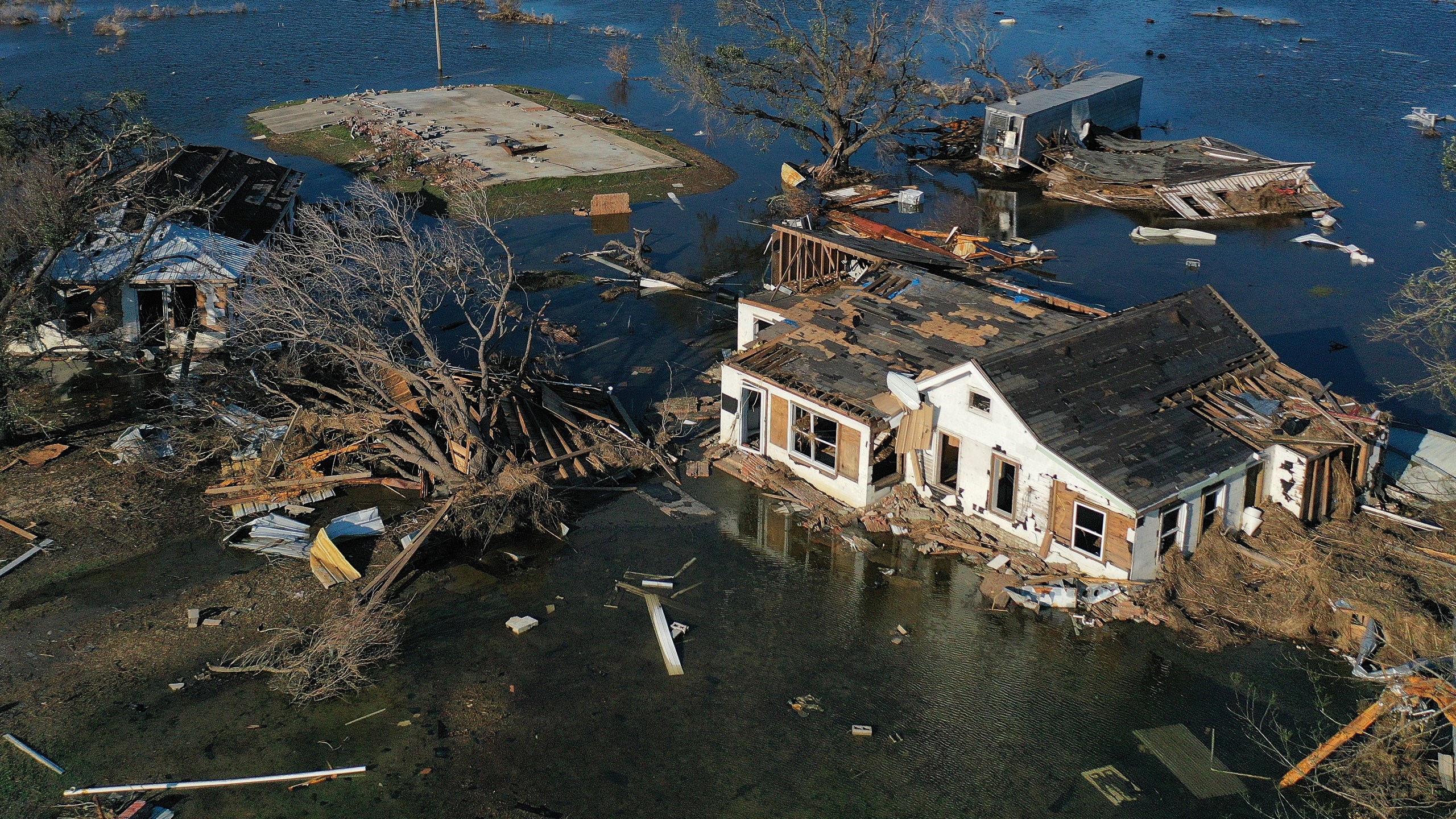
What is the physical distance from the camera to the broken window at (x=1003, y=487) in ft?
67.5

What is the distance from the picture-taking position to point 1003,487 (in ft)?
68.4

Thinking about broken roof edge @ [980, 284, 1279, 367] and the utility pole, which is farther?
the utility pole

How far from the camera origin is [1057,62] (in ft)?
207

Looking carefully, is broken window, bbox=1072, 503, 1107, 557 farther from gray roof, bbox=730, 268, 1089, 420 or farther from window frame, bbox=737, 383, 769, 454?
window frame, bbox=737, 383, 769, 454

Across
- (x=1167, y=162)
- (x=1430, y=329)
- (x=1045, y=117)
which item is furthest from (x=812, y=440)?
(x=1045, y=117)

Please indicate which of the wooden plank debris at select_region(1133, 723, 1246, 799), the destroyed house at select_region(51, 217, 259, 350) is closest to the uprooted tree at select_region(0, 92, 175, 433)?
the destroyed house at select_region(51, 217, 259, 350)

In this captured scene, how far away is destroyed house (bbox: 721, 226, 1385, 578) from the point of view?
764 inches

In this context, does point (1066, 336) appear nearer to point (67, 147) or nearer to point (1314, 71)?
point (67, 147)

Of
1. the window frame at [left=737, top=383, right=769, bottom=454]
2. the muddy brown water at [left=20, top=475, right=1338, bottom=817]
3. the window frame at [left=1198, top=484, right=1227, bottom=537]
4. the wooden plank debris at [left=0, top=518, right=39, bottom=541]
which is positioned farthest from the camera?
the window frame at [left=737, top=383, right=769, bottom=454]

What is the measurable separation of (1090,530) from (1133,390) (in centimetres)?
300

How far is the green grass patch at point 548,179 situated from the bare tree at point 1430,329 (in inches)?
952

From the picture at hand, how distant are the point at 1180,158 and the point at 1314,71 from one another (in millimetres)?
24352

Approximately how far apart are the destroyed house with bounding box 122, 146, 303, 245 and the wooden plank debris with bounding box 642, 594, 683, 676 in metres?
16.2

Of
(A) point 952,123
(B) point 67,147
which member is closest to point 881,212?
(A) point 952,123
